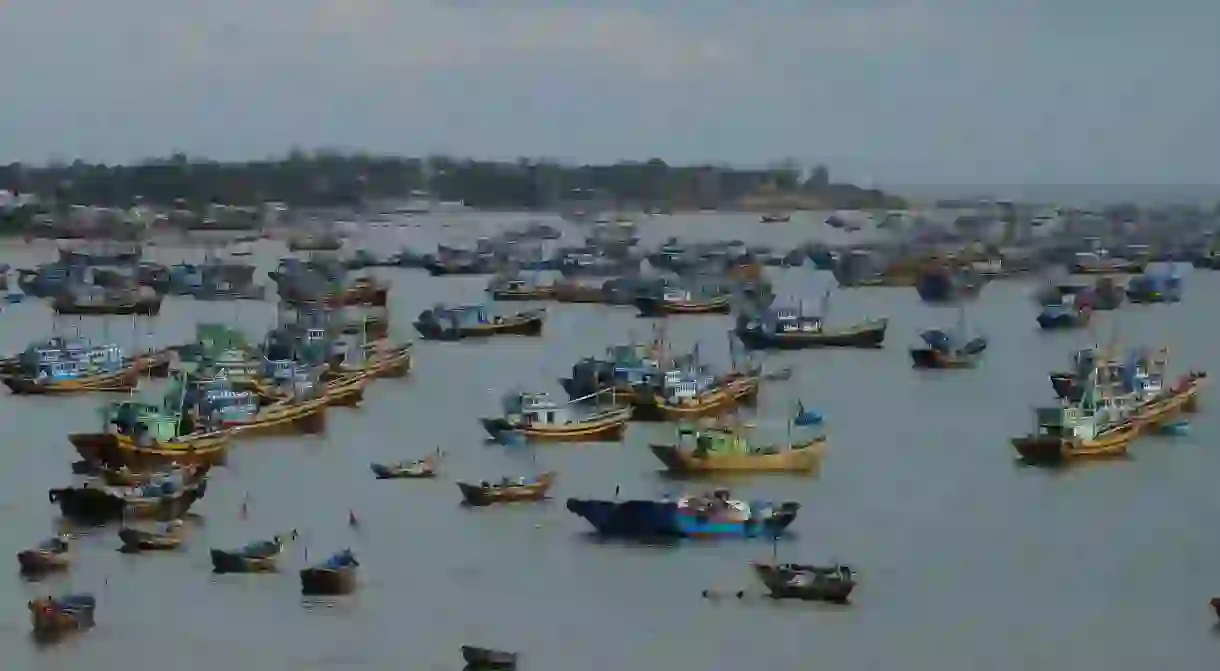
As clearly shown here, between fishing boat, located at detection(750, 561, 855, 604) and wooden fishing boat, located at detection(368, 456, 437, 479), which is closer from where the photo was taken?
fishing boat, located at detection(750, 561, 855, 604)

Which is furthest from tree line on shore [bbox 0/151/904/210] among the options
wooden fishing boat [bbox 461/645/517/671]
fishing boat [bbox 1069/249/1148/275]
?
wooden fishing boat [bbox 461/645/517/671]

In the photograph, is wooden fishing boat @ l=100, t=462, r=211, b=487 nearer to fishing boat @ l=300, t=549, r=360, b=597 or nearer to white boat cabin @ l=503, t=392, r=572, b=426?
fishing boat @ l=300, t=549, r=360, b=597

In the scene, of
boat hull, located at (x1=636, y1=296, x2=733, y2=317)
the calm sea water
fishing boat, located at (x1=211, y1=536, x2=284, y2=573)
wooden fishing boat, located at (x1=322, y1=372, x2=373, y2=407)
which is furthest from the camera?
boat hull, located at (x1=636, y1=296, x2=733, y2=317)

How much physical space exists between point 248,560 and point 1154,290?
19.2 meters

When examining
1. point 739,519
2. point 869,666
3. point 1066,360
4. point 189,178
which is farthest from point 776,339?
point 189,178

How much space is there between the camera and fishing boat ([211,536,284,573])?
10070 millimetres

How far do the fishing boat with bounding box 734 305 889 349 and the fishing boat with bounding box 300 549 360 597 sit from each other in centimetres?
1134

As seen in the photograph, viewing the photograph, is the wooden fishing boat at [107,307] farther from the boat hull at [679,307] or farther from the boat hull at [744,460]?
the boat hull at [744,460]

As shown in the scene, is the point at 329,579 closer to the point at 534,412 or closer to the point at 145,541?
the point at 145,541

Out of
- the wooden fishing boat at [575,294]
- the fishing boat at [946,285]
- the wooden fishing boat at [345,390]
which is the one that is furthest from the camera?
the fishing boat at [946,285]

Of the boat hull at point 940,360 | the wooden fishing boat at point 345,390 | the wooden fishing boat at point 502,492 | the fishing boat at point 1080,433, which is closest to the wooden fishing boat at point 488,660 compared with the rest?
the wooden fishing boat at point 502,492

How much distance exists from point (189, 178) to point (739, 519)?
44501 millimetres

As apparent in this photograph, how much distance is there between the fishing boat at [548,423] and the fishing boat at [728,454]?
3.89 feet

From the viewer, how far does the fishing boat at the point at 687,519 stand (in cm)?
1088
